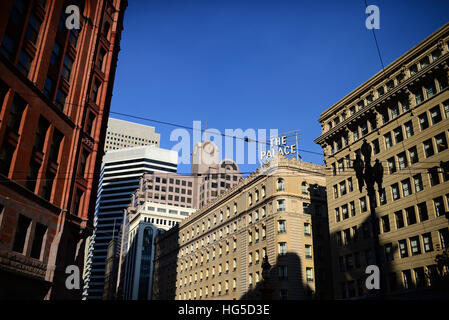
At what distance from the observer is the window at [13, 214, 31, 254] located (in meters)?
26.5

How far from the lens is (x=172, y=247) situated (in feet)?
335

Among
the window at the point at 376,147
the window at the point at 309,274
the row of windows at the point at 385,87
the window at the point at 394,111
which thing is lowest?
the window at the point at 309,274

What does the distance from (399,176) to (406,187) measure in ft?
4.60

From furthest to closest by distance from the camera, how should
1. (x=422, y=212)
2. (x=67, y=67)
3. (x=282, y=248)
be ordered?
(x=282, y=248) → (x=422, y=212) → (x=67, y=67)

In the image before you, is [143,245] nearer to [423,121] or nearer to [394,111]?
[394,111]

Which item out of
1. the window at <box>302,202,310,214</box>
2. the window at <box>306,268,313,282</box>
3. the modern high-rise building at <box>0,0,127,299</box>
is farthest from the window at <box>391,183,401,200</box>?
the modern high-rise building at <box>0,0,127,299</box>

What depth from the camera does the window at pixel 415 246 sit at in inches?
1552

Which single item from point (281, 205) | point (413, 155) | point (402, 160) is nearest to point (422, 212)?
point (413, 155)

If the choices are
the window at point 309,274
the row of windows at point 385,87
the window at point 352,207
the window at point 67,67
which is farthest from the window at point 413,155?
the window at point 67,67

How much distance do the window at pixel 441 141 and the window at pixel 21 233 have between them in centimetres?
3690

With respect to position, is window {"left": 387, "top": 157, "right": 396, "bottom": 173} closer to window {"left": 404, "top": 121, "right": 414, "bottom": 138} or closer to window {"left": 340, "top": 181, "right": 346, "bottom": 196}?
window {"left": 404, "top": 121, "right": 414, "bottom": 138}

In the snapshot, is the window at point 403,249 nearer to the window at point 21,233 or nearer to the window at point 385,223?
the window at point 385,223

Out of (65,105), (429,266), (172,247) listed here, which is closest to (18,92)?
(65,105)

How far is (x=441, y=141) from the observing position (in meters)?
39.6
